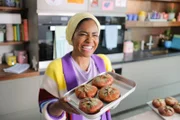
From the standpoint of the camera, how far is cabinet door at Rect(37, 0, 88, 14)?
6.12ft

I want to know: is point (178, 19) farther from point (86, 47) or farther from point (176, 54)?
point (86, 47)

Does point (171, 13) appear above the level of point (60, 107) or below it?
above

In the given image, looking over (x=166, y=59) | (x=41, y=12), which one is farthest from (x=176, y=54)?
(x=41, y=12)

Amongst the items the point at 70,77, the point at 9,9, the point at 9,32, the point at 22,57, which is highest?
the point at 9,9

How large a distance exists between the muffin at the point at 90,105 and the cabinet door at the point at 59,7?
1257 millimetres

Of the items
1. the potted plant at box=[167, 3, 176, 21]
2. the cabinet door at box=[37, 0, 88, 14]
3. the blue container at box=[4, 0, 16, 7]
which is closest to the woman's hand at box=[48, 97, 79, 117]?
the cabinet door at box=[37, 0, 88, 14]

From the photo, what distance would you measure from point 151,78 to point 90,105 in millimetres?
2148

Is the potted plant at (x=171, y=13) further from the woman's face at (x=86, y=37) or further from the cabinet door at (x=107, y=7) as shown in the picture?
the woman's face at (x=86, y=37)

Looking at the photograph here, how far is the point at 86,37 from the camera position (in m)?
0.96

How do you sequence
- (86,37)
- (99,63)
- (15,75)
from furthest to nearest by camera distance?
(15,75)
(99,63)
(86,37)

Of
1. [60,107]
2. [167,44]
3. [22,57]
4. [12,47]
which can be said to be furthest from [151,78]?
[60,107]

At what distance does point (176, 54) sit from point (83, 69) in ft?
7.63

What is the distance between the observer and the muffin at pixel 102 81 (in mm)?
996

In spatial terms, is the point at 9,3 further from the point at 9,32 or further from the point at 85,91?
the point at 85,91
